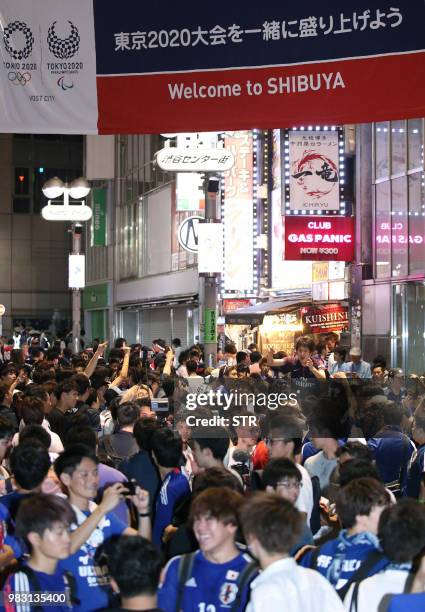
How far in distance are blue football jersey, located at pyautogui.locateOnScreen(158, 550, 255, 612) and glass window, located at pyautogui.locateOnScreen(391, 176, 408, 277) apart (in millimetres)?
20934

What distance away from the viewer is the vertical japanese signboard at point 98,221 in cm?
4438

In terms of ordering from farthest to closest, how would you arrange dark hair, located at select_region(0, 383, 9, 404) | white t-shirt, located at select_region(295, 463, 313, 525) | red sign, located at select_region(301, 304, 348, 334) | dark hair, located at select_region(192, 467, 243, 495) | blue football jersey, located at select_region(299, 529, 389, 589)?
red sign, located at select_region(301, 304, 348, 334), dark hair, located at select_region(0, 383, 9, 404), white t-shirt, located at select_region(295, 463, 313, 525), dark hair, located at select_region(192, 467, 243, 495), blue football jersey, located at select_region(299, 529, 389, 589)

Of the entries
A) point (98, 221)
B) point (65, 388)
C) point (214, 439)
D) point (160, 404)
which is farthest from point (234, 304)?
point (214, 439)

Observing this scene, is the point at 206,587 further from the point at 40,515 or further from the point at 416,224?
the point at 416,224

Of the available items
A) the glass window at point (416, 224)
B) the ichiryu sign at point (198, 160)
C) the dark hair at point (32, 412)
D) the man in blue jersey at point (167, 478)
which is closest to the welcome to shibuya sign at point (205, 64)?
the man in blue jersey at point (167, 478)

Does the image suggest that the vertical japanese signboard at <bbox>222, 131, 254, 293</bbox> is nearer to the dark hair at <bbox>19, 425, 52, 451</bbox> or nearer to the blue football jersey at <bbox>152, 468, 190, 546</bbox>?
the dark hair at <bbox>19, 425, 52, 451</bbox>

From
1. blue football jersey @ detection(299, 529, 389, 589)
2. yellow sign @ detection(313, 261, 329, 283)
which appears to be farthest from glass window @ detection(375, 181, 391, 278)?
blue football jersey @ detection(299, 529, 389, 589)

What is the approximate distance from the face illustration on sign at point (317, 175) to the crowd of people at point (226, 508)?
16.1 meters

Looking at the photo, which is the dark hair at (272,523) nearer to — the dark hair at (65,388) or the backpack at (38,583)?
the backpack at (38,583)

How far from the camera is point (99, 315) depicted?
2077 inches

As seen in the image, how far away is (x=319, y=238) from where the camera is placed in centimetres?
2559

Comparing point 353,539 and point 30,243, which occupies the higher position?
point 30,243

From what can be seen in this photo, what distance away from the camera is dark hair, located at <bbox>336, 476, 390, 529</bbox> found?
4.84 metres

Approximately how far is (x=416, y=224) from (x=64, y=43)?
18205mm
